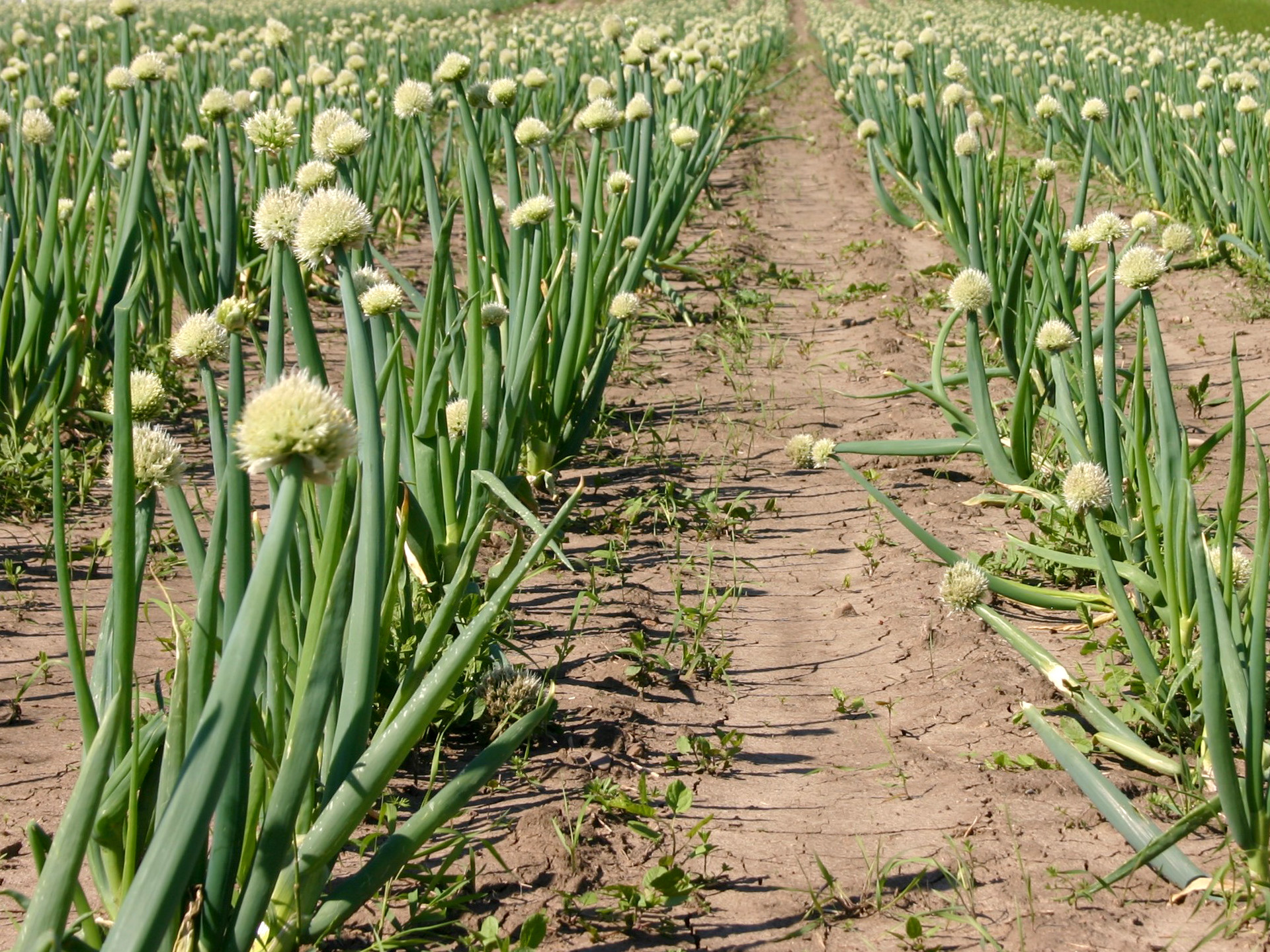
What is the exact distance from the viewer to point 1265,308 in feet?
16.1

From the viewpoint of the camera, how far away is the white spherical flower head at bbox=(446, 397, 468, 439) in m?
2.64

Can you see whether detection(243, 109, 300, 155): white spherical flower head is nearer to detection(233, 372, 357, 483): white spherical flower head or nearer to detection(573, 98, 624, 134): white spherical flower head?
detection(233, 372, 357, 483): white spherical flower head

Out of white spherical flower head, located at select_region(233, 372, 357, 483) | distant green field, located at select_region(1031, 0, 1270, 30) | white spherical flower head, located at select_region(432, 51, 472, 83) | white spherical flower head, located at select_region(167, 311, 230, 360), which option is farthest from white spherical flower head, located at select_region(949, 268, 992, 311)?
distant green field, located at select_region(1031, 0, 1270, 30)

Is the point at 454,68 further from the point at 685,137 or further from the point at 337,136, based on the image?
the point at 685,137

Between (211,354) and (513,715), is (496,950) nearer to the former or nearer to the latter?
(513,715)

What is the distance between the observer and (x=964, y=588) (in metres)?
2.13

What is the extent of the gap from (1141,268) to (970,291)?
0.53 metres

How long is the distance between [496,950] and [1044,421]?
2.67 metres

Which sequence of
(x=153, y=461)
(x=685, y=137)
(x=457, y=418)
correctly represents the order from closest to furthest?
(x=153, y=461) → (x=457, y=418) → (x=685, y=137)

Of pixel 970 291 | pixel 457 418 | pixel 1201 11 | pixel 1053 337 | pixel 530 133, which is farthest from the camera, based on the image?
pixel 1201 11

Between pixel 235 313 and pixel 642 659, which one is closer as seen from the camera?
pixel 235 313

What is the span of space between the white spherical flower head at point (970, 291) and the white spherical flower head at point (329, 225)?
158cm

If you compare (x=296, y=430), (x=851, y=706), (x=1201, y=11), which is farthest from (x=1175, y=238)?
(x=1201, y=11)

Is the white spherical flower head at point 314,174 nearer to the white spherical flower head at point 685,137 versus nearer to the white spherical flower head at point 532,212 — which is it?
the white spherical flower head at point 532,212
